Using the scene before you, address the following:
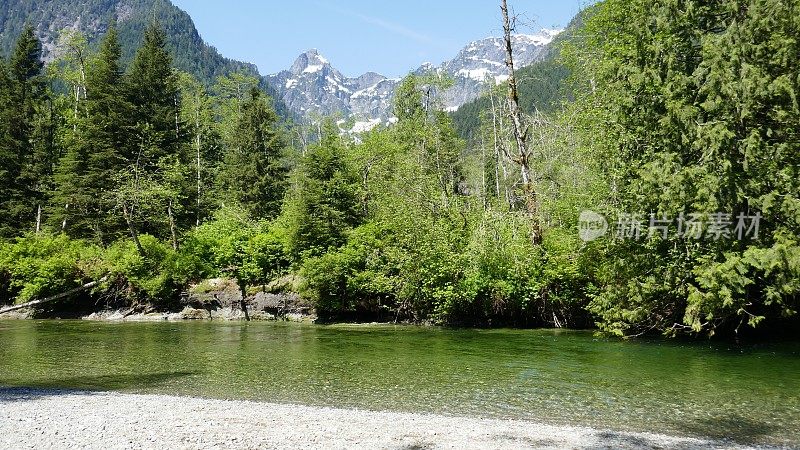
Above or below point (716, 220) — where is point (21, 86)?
above

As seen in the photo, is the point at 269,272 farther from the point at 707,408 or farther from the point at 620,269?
the point at 707,408

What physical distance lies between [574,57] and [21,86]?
39.2 metres

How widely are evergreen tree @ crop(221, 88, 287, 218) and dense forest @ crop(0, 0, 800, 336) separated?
175 millimetres

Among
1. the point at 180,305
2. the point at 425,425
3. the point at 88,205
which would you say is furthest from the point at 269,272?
the point at 425,425

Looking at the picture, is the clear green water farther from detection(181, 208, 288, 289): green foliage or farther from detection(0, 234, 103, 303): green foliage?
detection(0, 234, 103, 303): green foliage

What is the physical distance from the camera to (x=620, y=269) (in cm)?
1733

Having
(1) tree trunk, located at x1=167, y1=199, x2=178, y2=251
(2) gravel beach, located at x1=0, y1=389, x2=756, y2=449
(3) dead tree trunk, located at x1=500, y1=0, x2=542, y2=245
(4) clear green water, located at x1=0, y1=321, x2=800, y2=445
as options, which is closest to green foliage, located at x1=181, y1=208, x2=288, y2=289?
(1) tree trunk, located at x1=167, y1=199, x2=178, y2=251

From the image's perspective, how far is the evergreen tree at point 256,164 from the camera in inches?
1665

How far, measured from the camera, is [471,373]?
1320 cm

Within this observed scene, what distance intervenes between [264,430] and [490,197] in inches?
708

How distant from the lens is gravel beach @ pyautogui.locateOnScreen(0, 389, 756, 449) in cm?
743

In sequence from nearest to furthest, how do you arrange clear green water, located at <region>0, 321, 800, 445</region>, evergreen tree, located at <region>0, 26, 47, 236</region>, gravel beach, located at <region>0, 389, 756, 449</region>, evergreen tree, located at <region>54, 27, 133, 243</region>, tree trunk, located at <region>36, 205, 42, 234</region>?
gravel beach, located at <region>0, 389, 756, 449</region>, clear green water, located at <region>0, 321, 800, 445</region>, evergreen tree, located at <region>54, 27, 133, 243</region>, tree trunk, located at <region>36, 205, 42, 234</region>, evergreen tree, located at <region>0, 26, 47, 236</region>

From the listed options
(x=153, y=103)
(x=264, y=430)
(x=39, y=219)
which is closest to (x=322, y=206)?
(x=153, y=103)

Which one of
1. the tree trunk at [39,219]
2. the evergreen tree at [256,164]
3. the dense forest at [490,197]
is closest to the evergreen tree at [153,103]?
the dense forest at [490,197]
